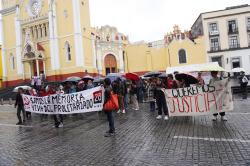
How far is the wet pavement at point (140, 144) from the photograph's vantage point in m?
7.27

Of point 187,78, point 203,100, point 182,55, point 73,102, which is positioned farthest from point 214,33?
point 203,100

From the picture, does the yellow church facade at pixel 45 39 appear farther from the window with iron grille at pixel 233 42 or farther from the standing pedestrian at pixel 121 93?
the standing pedestrian at pixel 121 93

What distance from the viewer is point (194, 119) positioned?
502 inches

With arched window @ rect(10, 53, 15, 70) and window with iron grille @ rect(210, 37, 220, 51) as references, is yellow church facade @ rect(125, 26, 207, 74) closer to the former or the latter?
window with iron grille @ rect(210, 37, 220, 51)

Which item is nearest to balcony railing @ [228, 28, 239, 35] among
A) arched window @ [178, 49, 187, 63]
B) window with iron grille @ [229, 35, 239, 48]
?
window with iron grille @ [229, 35, 239, 48]

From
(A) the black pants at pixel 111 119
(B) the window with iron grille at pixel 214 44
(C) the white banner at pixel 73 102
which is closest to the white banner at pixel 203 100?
(C) the white banner at pixel 73 102

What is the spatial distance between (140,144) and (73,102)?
602 cm

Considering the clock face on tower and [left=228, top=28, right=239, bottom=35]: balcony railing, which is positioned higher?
the clock face on tower

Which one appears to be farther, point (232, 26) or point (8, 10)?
point (232, 26)

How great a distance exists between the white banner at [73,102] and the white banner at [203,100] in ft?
9.87

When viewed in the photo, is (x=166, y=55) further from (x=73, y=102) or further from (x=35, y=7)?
(x=73, y=102)

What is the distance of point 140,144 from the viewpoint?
29.1ft

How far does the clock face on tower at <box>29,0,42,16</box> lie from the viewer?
4578cm

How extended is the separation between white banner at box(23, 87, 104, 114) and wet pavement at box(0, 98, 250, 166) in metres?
0.98
